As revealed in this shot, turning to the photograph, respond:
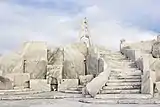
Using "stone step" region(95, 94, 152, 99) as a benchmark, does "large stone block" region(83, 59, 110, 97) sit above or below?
above

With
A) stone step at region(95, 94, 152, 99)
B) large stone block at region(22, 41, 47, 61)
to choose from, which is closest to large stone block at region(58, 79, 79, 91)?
large stone block at region(22, 41, 47, 61)

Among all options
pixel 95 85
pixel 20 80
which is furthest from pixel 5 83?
pixel 95 85

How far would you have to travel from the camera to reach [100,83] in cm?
985

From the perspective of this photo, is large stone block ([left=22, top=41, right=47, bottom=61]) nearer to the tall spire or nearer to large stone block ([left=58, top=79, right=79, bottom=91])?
large stone block ([left=58, top=79, right=79, bottom=91])

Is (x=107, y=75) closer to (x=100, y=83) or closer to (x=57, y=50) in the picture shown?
(x=100, y=83)

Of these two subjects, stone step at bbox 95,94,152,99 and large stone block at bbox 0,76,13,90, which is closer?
stone step at bbox 95,94,152,99

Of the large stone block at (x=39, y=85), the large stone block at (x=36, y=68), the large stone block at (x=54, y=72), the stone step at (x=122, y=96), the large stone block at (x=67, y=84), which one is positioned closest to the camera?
the stone step at (x=122, y=96)

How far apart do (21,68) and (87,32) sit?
691cm

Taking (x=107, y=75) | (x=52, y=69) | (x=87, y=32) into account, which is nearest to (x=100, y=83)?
(x=107, y=75)

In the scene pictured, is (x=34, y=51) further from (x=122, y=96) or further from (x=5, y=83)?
(x=122, y=96)

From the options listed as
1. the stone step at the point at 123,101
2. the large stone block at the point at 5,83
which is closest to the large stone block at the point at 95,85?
the stone step at the point at 123,101

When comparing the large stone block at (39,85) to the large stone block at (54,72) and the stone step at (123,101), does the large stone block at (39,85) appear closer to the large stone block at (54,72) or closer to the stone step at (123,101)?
the large stone block at (54,72)

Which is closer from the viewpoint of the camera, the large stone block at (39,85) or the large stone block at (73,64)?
the large stone block at (39,85)

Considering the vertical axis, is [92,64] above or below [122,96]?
above
